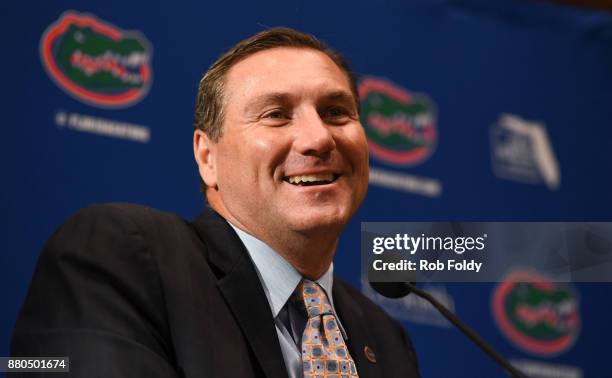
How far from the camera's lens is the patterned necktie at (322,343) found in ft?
5.61

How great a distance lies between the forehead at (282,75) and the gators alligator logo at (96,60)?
702 mm

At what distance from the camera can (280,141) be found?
1.88 m

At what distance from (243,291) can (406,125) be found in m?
1.65

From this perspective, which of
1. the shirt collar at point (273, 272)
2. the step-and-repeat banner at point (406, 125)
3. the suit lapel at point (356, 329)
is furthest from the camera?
the step-and-repeat banner at point (406, 125)

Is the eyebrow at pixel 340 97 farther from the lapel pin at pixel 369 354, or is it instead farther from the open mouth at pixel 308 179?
the lapel pin at pixel 369 354

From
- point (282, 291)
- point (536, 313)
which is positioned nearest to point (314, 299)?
point (282, 291)

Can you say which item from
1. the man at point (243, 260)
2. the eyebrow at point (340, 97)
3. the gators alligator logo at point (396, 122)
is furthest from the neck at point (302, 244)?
the gators alligator logo at point (396, 122)

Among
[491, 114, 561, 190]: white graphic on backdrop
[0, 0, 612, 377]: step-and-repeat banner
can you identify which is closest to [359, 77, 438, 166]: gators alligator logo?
[0, 0, 612, 377]: step-and-repeat banner

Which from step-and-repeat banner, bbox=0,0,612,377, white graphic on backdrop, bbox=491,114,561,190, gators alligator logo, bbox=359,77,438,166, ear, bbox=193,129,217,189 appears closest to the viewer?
ear, bbox=193,129,217,189

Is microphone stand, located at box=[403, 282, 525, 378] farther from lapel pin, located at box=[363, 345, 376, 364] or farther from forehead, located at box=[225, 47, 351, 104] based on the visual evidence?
forehead, located at box=[225, 47, 351, 104]

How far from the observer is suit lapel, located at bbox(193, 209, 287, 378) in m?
1.66

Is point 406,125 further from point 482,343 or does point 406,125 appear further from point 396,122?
point 482,343

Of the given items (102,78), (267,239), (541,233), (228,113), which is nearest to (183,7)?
(102,78)

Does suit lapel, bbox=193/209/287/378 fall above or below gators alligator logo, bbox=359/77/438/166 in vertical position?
below
